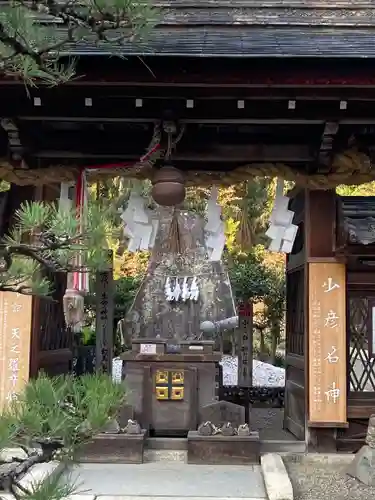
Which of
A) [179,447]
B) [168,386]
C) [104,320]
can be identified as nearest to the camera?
[179,447]

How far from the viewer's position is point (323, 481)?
5.96 m

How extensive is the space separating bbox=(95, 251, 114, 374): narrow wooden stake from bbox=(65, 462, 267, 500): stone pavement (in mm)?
2613

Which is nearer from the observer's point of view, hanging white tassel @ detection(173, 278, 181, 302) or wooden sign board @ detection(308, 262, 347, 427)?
wooden sign board @ detection(308, 262, 347, 427)

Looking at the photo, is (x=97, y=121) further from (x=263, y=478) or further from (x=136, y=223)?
(x=263, y=478)

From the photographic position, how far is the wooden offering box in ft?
24.6

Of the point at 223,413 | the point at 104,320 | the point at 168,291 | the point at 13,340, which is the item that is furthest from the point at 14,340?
the point at 168,291

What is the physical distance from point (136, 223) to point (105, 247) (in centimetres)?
453

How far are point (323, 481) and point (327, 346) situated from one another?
1.45m

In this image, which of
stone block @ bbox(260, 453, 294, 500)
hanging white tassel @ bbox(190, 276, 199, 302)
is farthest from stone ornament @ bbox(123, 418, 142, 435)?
hanging white tassel @ bbox(190, 276, 199, 302)

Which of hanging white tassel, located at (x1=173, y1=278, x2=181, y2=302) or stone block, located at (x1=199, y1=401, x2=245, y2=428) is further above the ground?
hanging white tassel, located at (x1=173, y1=278, x2=181, y2=302)

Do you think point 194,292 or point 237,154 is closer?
point 237,154

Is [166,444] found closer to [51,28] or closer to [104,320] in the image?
[104,320]

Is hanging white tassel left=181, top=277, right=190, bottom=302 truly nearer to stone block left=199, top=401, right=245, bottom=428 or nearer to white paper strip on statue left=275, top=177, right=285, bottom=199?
stone block left=199, top=401, right=245, bottom=428

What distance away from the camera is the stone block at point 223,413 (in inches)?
277
